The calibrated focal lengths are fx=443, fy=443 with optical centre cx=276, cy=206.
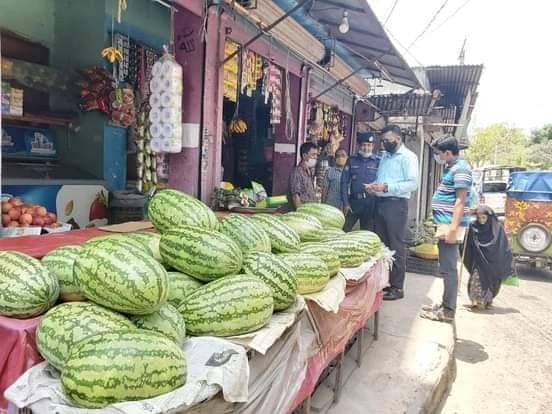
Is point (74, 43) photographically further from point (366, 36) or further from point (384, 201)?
point (384, 201)

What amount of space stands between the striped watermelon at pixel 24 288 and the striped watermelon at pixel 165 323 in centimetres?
31

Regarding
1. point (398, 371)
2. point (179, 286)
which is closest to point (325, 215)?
point (398, 371)

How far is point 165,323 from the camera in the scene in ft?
5.32

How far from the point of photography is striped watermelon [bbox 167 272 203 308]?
1.87 m

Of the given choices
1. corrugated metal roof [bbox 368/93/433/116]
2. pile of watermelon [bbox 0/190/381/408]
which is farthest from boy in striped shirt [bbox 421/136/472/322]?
corrugated metal roof [bbox 368/93/433/116]

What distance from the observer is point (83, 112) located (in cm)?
559

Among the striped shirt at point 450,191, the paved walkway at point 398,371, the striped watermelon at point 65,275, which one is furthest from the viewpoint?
the striped shirt at point 450,191

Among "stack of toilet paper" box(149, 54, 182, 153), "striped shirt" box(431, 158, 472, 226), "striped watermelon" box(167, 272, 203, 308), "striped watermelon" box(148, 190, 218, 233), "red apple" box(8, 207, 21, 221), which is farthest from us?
"striped shirt" box(431, 158, 472, 226)

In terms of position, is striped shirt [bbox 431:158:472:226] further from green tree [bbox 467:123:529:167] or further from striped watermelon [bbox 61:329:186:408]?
green tree [bbox 467:123:529:167]

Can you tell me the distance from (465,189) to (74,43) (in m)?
4.88

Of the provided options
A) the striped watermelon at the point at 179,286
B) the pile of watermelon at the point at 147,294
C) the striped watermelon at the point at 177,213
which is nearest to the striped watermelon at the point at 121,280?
the pile of watermelon at the point at 147,294

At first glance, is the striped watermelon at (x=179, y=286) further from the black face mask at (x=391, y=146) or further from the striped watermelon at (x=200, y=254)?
the black face mask at (x=391, y=146)

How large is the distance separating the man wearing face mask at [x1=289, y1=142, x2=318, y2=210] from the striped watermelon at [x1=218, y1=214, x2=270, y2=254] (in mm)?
3371

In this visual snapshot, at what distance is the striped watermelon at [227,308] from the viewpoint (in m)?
1.74
